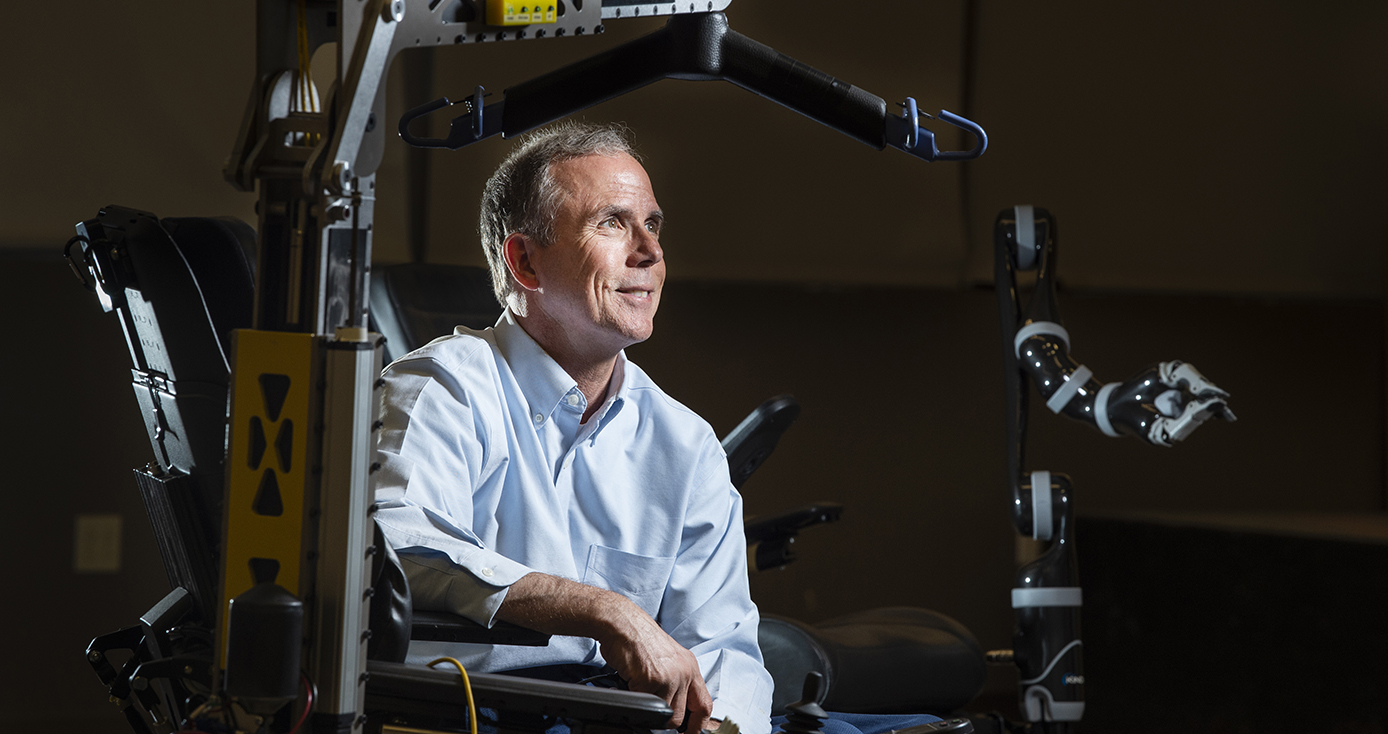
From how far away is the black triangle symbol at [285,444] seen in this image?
30.9 inches

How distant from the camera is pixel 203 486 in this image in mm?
1193

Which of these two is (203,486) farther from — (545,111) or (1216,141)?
(1216,141)

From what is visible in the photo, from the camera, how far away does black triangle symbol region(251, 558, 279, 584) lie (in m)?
0.79

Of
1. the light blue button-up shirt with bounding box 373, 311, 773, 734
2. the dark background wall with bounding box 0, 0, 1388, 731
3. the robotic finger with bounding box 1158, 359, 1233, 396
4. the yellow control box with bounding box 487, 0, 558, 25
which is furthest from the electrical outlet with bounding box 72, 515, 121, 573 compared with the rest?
the robotic finger with bounding box 1158, 359, 1233, 396

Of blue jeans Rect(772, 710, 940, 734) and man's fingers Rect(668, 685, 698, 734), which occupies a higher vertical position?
man's fingers Rect(668, 685, 698, 734)

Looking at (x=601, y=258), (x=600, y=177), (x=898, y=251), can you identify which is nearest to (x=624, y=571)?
(x=601, y=258)

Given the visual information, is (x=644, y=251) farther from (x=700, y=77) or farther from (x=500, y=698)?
(x=500, y=698)

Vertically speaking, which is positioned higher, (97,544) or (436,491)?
(436,491)

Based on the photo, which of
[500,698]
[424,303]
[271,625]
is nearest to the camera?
[271,625]

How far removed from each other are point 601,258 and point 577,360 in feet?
0.44

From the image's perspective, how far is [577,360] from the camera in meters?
1.48

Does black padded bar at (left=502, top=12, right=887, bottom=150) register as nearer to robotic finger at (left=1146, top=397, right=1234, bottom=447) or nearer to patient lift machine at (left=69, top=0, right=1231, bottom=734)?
patient lift machine at (left=69, top=0, right=1231, bottom=734)

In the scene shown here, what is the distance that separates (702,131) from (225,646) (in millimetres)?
2099

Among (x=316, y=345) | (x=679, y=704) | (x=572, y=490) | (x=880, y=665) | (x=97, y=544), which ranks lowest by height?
(x=97, y=544)
